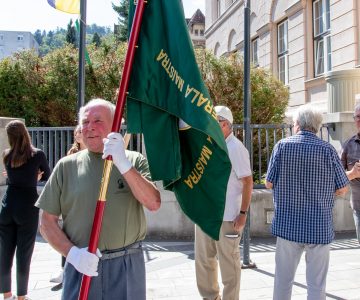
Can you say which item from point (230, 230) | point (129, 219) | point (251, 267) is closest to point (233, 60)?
point (251, 267)

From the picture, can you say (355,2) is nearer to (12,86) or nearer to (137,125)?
(12,86)

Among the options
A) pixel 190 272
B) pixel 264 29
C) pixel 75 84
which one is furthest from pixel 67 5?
pixel 264 29

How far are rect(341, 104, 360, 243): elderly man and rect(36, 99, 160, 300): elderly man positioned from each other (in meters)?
2.63

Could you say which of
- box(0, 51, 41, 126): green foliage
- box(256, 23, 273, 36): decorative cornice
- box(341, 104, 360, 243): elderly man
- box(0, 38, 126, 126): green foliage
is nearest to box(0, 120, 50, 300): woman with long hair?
box(341, 104, 360, 243): elderly man

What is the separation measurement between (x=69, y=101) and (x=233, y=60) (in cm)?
425

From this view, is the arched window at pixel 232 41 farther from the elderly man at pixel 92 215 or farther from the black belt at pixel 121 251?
the black belt at pixel 121 251

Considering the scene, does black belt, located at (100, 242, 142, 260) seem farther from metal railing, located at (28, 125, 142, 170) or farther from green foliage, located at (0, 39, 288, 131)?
green foliage, located at (0, 39, 288, 131)

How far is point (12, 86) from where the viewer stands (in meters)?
12.4

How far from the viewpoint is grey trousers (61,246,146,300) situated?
9.03ft

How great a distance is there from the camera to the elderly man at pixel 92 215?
8.93ft

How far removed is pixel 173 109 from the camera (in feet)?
8.25

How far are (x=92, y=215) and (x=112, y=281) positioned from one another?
1.39 feet

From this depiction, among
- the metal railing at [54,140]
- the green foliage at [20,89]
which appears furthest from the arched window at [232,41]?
the metal railing at [54,140]

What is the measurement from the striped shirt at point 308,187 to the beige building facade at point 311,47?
4.32 meters
